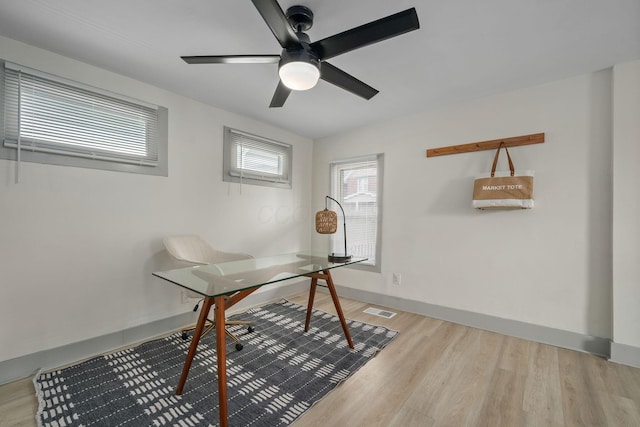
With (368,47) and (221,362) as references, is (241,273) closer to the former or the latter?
(221,362)

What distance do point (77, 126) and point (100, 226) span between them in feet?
2.62

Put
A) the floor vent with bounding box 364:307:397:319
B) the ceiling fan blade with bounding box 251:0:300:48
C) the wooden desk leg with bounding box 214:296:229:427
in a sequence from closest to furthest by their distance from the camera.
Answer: the ceiling fan blade with bounding box 251:0:300:48 → the wooden desk leg with bounding box 214:296:229:427 → the floor vent with bounding box 364:307:397:319

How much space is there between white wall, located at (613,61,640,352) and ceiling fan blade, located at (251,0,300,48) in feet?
8.38

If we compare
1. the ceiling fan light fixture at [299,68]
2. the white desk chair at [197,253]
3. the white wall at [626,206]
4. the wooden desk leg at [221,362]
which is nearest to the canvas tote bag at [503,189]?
the white wall at [626,206]

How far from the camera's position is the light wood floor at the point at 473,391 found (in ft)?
4.88

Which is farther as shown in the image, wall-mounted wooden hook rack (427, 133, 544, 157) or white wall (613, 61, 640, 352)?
wall-mounted wooden hook rack (427, 133, 544, 157)

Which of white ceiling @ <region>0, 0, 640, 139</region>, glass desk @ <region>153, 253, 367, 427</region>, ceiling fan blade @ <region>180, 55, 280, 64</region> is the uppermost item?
white ceiling @ <region>0, 0, 640, 139</region>

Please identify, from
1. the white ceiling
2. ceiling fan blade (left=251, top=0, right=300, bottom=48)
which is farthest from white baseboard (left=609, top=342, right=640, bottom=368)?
ceiling fan blade (left=251, top=0, right=300, bottom=48)

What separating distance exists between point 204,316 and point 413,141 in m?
2.82

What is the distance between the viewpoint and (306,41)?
1.55m

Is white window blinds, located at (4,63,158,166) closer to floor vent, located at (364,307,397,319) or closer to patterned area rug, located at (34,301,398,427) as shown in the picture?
patterned area rug, located at (34,301,398,427)

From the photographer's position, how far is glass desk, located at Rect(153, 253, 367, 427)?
53.9 inches

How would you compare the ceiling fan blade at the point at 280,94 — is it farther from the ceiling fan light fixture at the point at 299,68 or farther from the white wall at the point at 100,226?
the white wall at the point at 100,226

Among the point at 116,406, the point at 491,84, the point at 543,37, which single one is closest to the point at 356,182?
the point at 491,84
